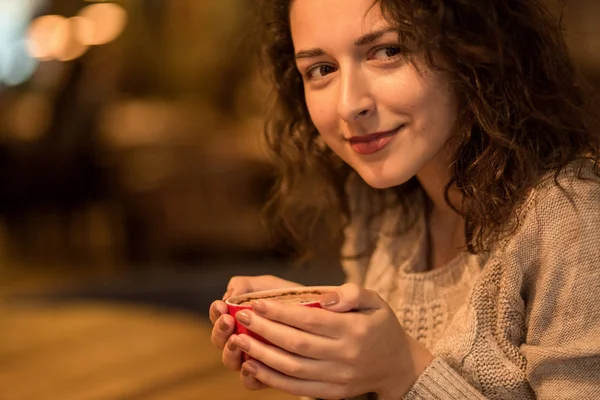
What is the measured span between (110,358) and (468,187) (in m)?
0.91

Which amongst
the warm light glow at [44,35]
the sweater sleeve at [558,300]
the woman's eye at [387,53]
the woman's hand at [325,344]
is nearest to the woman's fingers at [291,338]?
the woman's hand at [325,344]

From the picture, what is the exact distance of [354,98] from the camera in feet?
3.70

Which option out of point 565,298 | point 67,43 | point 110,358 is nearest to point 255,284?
point 565,298

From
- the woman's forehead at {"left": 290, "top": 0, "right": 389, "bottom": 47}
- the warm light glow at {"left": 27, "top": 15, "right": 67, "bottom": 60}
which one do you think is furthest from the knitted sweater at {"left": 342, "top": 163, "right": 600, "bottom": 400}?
the warm light glow at {"left": 27, "top": 15, "right": 67, "bottom": 60}

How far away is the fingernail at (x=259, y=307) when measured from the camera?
961 millimetres

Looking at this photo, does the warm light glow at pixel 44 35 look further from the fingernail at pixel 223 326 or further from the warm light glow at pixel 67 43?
the fingernail at pixel 223 326

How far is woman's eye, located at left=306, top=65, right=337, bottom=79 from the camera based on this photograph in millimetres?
1206

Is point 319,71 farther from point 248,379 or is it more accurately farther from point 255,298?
point 248,379

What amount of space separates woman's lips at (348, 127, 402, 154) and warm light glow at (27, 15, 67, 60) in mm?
4293

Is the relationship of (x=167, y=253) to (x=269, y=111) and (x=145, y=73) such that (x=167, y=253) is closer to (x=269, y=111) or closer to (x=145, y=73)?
(x=145, y=73)

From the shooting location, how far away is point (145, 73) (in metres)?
5.52

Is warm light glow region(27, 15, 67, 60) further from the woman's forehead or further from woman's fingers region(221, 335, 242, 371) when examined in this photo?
woman's fingers region(221, 335, 242, 371)

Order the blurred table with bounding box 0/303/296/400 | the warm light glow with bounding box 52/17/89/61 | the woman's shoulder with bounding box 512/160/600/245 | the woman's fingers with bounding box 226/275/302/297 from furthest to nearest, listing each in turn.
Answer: the warm light glow with bounding box 52/17/89/61 → the blurred table with bounding box 0/303/296/400 → the woman's fingers with bounding box 226/275/302/297 → the woman's shoulder with bounding box 512/160/600/245

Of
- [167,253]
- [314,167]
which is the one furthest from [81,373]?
[167,253]
